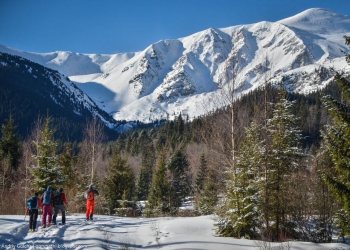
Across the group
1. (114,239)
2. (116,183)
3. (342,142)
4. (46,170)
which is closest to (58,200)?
(114,239)

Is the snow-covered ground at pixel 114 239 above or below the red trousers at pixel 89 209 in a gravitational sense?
below

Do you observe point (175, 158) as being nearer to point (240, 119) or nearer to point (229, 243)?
point (240, 119)

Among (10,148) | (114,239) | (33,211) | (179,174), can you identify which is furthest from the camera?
(179,174)

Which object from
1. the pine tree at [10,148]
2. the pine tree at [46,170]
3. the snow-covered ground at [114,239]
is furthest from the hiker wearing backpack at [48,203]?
the pine tree at [10,148]

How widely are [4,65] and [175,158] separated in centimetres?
19693

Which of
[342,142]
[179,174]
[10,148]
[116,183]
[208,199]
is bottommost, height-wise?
[208,199]

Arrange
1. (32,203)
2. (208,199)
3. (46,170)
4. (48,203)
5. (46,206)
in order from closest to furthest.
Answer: (32,203)
(46,206)
(48,203)
(46,170)
(208,199)

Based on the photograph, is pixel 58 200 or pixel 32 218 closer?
pixel 32 218

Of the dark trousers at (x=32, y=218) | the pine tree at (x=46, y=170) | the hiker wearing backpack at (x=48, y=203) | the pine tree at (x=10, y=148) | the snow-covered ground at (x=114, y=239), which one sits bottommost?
the snow-covered ground at (x=114, y=239)

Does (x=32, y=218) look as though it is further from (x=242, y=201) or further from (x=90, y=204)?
(x=242, y=201)

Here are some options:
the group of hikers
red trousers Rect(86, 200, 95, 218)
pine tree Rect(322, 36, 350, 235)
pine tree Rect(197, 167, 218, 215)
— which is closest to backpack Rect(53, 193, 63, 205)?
the group of hikers

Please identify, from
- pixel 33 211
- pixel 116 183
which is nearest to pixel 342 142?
pixel 33 211

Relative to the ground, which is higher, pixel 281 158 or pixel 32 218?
pixel 281 158

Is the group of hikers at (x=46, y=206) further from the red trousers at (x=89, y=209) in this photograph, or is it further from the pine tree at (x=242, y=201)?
the pine tree at (x=242, y=201)
